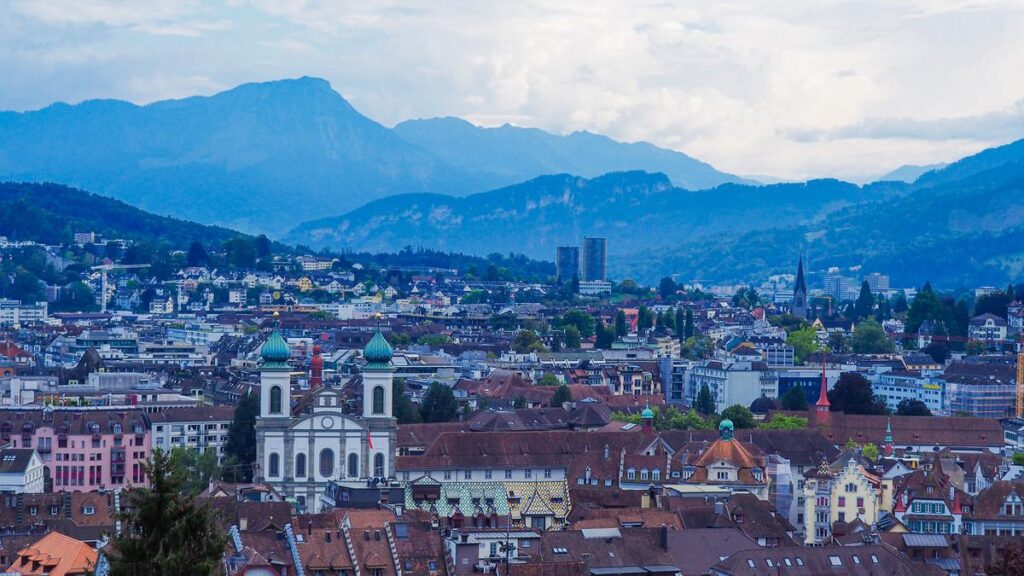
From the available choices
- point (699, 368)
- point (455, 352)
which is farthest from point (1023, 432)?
point (455, 352)

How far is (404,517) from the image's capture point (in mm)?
66938

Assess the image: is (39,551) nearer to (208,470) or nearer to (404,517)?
(404,517)

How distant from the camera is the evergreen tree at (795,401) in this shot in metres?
122

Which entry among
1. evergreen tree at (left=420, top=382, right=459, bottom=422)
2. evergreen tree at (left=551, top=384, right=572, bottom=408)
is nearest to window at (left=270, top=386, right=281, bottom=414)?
evergreen tree at (left=420, top=382, right=459, bottom=422)

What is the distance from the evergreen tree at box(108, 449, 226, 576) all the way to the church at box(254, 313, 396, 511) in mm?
51455

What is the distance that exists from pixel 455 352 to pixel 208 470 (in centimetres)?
7855

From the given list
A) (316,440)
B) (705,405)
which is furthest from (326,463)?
(705,405)

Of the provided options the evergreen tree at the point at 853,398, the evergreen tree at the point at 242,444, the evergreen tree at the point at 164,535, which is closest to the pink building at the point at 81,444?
the evergreen tree at the point at 242,444

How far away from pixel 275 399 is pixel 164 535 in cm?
5535

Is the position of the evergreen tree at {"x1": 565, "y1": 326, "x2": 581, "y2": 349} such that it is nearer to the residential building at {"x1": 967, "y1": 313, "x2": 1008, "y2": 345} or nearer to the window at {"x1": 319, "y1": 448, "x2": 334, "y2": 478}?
the residential building at {"x1": 967, "y1": 313, "x2": 1008, "y2": 345}

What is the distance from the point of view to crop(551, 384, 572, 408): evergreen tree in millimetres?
120656

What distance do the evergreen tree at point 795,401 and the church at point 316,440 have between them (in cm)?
3932

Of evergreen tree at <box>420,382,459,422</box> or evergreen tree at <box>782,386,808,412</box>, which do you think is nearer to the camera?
evergreen tree at <box>420,382,459,422</box>

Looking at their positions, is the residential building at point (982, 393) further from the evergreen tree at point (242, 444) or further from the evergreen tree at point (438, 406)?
the evergreen tree at point (242, 444)
